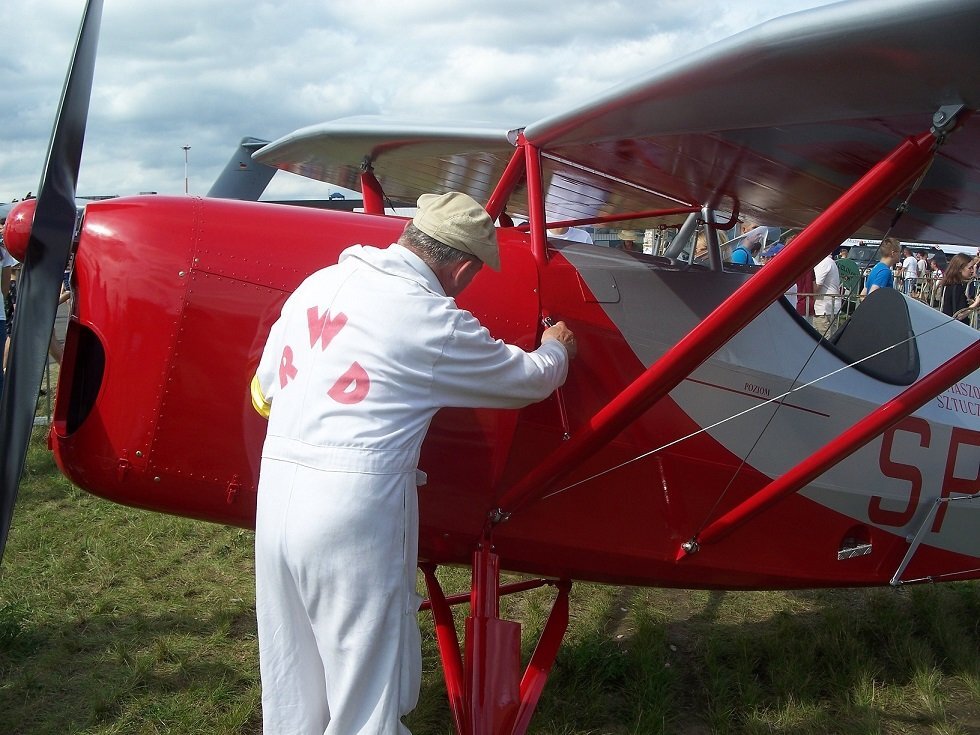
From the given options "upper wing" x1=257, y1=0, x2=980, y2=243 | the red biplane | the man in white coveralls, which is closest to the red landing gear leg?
the red biplane

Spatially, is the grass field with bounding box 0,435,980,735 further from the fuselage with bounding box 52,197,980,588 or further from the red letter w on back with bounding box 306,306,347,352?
the red letter w on back with bounding box 306,306,347,352

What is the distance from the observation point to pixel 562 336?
9.39ft

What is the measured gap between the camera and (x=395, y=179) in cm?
579

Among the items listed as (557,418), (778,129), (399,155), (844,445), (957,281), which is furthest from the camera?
(957,281)

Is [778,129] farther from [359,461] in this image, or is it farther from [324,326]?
[359,461]

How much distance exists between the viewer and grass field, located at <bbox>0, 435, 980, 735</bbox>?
12.1ft

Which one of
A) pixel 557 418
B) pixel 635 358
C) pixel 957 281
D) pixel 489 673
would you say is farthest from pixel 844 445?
pixel 957 281

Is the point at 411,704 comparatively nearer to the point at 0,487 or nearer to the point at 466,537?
the point at 466,537

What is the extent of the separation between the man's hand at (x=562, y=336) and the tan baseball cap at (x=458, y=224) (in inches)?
20.2

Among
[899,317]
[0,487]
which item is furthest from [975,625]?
[0,487]

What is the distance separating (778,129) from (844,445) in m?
1.13

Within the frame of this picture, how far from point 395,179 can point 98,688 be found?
342 cm

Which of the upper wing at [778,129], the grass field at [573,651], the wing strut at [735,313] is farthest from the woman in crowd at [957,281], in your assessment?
the wing strut at [735,313]

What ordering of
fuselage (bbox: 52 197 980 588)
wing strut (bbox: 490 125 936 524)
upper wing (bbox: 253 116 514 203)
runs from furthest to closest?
upper wing (bbox: 253 116 514 203)
fuselage (bbox: 52 197 980 588)
wing strut (bbox: 490 125 936 524)
